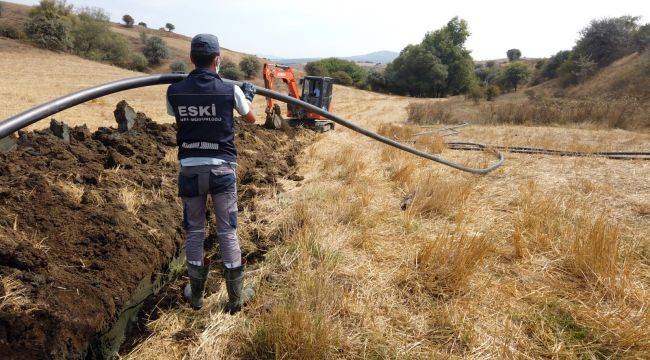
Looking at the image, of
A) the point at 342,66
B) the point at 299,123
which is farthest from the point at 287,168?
the point at 342,66

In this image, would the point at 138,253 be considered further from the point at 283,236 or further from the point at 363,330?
the point at 363,330

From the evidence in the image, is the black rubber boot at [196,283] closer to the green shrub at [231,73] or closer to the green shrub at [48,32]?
the green shrub at [231,73]

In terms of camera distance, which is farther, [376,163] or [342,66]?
[342,66]

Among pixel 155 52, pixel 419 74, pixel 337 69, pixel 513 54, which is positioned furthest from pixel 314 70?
pixel 513 54

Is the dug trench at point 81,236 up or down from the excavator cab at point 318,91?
down

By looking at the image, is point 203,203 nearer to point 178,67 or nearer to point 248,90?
point 248,90

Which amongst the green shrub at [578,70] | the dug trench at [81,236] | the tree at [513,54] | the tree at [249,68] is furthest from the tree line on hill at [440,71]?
the tree at [513,54]

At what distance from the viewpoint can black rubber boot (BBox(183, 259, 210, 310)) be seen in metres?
2.77

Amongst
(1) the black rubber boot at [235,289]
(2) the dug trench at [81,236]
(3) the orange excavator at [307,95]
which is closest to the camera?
(2) the dug trench at [81,236]

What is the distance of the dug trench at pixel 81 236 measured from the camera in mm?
2115

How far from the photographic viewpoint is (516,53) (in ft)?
321

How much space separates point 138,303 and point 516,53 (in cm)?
11348

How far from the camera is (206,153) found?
2.63 metres

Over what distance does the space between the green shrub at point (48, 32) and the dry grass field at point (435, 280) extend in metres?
36.2
